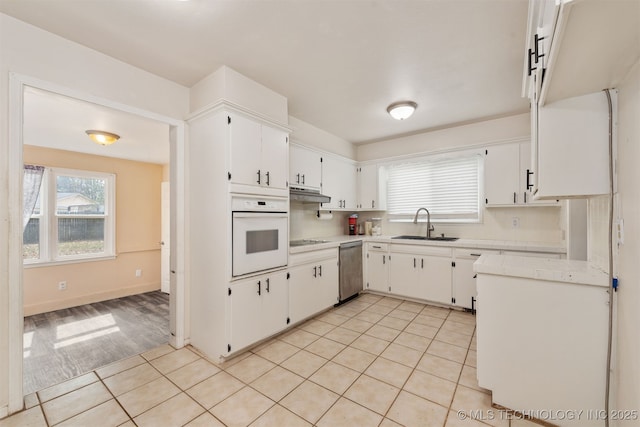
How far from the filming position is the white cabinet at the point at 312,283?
304 centimetres

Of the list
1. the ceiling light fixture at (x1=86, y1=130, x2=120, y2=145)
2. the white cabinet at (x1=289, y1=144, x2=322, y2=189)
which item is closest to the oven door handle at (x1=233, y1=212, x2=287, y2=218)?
the white cabinet at (x1=289, y1=144, x2=322, y2=189)

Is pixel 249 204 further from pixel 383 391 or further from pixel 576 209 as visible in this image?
pixel 576 209

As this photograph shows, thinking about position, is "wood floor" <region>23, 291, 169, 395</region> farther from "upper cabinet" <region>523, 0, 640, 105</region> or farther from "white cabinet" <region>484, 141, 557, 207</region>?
"white cabinet" <region>484, 141, 557, 207</region>

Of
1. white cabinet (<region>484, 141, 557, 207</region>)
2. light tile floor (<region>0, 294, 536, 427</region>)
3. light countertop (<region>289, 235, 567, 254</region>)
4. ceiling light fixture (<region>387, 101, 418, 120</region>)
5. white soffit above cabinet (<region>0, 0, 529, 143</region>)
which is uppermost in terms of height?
white soffit above cabinet (<region>0, 0, 529, 143</region>)

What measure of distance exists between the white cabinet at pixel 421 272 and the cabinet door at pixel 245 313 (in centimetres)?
Result: 222

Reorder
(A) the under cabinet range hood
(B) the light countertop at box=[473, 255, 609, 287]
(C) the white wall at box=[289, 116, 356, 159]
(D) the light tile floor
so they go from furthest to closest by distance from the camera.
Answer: (C) the white wall at box=[289, 116, 356, 159] < (A) the under cabinet range hood < (D) the light tile floor < (B) the light countertop at box=[473, 255, 609, 287]

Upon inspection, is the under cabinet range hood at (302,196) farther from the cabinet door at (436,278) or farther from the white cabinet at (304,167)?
the cabinet door at (436,278)

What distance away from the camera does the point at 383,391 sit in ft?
6.48

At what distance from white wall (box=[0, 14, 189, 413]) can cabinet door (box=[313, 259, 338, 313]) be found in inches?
96.9

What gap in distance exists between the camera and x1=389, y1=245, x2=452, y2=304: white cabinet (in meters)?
3.61

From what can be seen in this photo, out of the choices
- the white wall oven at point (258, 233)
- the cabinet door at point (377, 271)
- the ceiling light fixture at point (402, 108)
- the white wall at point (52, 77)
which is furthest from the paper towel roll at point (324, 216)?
the white wall at point (52, 77)

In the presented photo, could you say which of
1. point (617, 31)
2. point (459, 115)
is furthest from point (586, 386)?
point (459, 115)

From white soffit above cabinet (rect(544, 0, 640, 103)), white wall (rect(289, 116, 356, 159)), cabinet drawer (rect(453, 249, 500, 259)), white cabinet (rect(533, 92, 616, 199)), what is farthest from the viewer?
white wall (rect(289, 116, 356, 159))

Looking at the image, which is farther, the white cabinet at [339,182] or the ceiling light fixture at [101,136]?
the white cabinet at [339,182]
